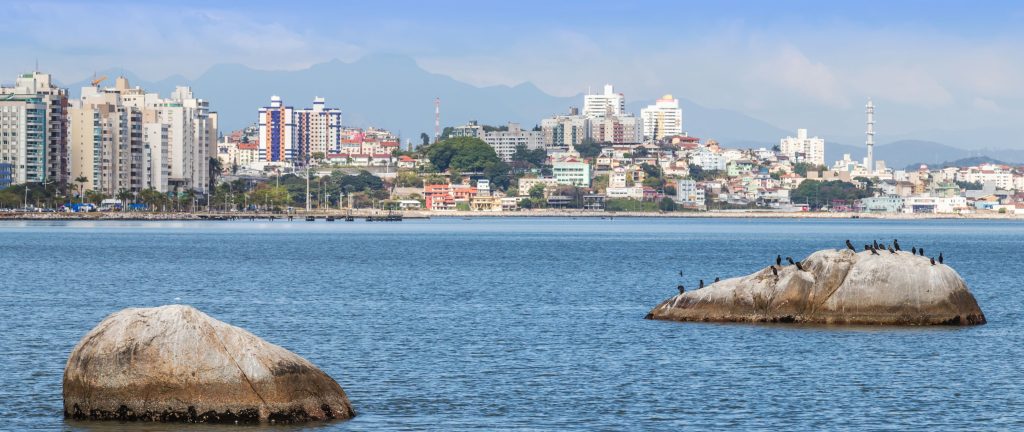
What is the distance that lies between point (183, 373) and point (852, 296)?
22085 millimetres

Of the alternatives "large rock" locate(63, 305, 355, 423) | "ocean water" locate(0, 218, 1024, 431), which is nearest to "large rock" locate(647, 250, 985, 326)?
"ocean water" locate(0, 218, 1024, 431)

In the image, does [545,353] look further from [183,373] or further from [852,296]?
[183,373]

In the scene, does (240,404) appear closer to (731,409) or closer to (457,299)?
(731,409)

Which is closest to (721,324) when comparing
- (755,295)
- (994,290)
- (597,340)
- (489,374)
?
(755,295)

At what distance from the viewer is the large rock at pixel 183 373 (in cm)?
2261

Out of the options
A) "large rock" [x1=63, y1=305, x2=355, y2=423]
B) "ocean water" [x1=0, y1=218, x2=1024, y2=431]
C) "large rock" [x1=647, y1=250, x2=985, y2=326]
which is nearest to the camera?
"large rock" [x1=63, y1=305, x2=355, y2=423]

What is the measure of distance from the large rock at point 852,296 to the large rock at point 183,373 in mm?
19114

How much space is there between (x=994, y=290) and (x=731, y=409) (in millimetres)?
35580

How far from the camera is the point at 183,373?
74.7 ft

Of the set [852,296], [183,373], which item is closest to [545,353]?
[852,296]

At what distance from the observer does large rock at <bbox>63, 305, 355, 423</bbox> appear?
22.6 m

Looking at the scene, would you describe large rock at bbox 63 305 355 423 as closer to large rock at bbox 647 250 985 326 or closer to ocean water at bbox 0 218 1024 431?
ocean water at bbox 0 218 1024 431

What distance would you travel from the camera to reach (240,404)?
2298 centimetres

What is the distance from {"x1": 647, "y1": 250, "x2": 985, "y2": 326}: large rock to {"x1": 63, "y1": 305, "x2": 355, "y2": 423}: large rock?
19.1 metres
